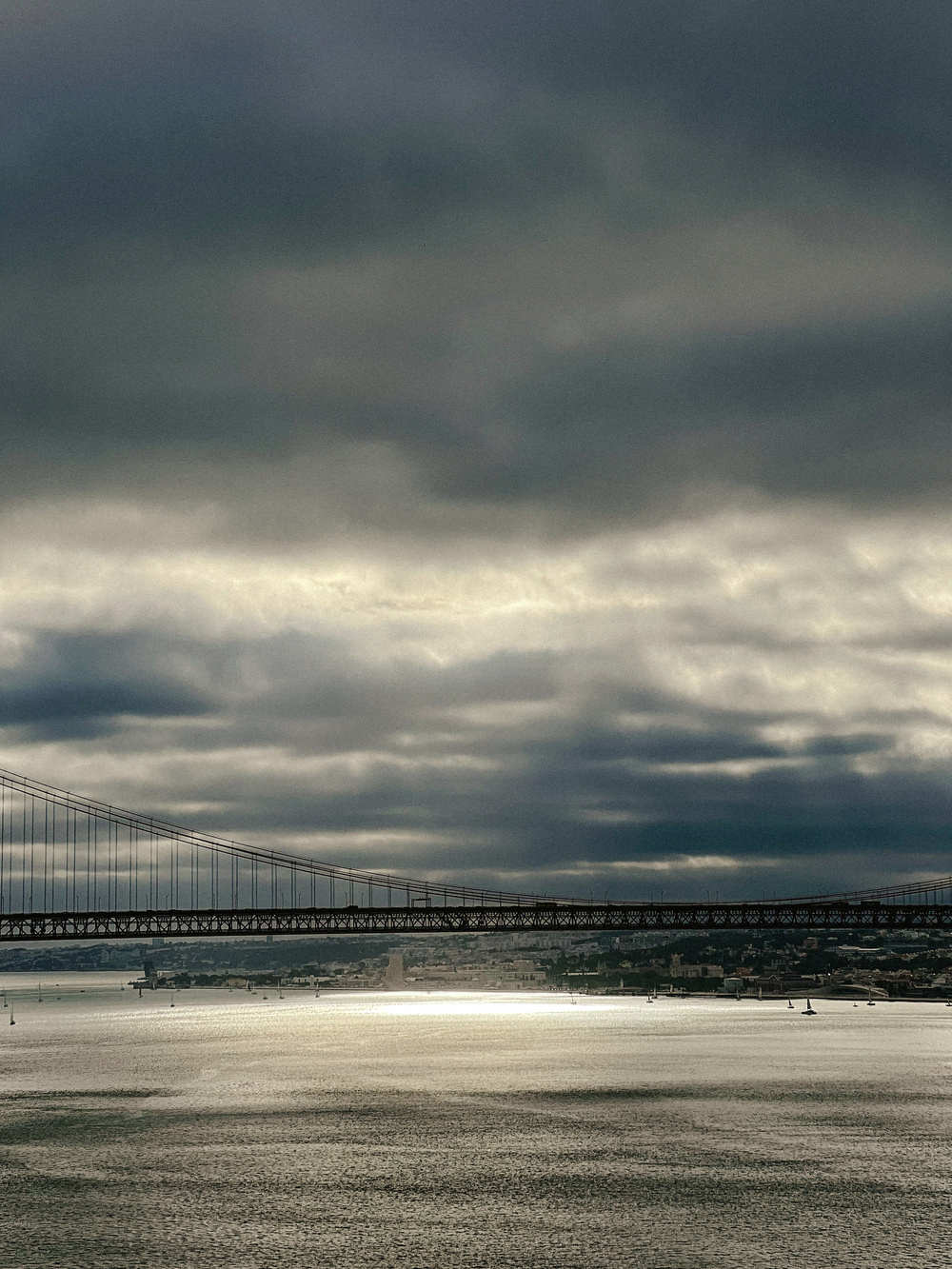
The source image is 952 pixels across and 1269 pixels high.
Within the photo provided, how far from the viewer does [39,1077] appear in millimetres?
99875

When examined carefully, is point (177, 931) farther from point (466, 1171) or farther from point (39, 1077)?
point (466, 1171)

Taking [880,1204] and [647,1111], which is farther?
[647,1111]

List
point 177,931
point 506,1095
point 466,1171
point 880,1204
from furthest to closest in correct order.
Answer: point 177,931, point 506,1095, point 466,1171, point 880,1204

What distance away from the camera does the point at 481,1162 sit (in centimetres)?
5594

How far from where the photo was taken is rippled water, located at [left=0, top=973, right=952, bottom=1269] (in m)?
41.6

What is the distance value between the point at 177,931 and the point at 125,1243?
7610 centimetres

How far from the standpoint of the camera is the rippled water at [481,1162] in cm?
4162

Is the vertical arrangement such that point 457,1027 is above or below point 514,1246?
below

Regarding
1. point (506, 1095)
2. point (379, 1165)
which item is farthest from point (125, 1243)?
point (506, 1095)

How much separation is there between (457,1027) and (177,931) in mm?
65951

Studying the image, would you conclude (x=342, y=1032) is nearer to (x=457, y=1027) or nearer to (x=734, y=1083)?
(x=457, y=1027)

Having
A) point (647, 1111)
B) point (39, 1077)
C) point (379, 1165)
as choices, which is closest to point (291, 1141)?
point (379, 1165)

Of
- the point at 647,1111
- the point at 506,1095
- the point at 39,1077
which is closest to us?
the point at 647,1111

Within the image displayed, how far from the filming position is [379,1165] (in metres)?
55.7
